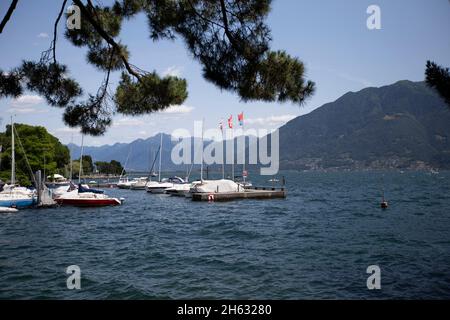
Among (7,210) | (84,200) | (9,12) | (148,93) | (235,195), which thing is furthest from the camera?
(235,195)

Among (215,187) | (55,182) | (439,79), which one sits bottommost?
(55,182)

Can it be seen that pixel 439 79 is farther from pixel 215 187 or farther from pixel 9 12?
pixel 215 187

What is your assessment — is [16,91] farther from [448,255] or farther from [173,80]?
[448,255]

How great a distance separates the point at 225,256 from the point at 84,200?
1236 inches

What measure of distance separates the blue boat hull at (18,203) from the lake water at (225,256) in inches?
197

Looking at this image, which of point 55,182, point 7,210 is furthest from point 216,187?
point 55,182

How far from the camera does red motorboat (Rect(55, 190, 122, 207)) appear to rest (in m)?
45.6

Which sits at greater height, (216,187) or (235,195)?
(216,187)

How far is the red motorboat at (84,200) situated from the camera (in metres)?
45.6

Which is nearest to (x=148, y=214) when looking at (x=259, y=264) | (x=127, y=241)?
(x=127, y=241)

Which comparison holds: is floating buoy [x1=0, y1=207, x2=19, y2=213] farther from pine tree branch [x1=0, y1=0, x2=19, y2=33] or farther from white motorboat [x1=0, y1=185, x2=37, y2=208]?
pine tree branch [x1=0, y1=0, x2=19, y2=33]

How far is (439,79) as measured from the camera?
21.8 ft
